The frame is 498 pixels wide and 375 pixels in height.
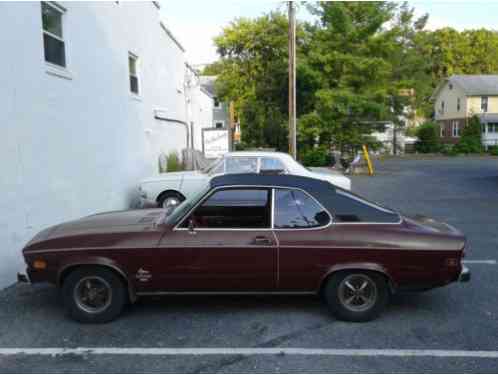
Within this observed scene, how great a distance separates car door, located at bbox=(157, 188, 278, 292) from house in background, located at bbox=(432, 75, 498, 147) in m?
44.5

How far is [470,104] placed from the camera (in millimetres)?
45875

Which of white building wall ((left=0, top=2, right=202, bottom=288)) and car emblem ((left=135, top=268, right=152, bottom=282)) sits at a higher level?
white building wall ((left=0, top=2, right=202, bottom=288))

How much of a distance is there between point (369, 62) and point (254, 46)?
1562cm

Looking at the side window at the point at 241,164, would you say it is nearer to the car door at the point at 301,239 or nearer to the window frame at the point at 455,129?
the car door at the point at 301,239

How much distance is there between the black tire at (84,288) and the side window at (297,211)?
1701 millimetres

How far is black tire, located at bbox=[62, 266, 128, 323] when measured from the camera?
14.4 feet

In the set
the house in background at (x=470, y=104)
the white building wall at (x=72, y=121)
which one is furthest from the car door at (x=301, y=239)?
the house in background at (x=470, y=104)

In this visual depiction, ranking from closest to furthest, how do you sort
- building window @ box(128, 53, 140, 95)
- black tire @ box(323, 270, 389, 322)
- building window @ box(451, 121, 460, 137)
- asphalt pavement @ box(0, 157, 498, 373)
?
asphalt pavement @ box(0, 157, 498, 373) < black tire @ box(323, 270, 389, 322) < building window @ box(128, 53, 140, 95) < building window @ box(451, 121, 460, 137)

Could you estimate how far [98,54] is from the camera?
8.63 m

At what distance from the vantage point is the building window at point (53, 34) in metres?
6.86

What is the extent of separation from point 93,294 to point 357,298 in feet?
8.64

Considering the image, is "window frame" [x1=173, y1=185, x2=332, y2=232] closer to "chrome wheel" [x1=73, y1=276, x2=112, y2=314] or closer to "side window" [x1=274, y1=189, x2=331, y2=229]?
"side window" [x1=274, y1=189, x2=331, y2=229]

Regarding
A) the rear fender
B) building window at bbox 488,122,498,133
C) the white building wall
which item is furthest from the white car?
building window at bbox 488,122,498,133

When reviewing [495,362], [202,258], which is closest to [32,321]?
[202,258]
